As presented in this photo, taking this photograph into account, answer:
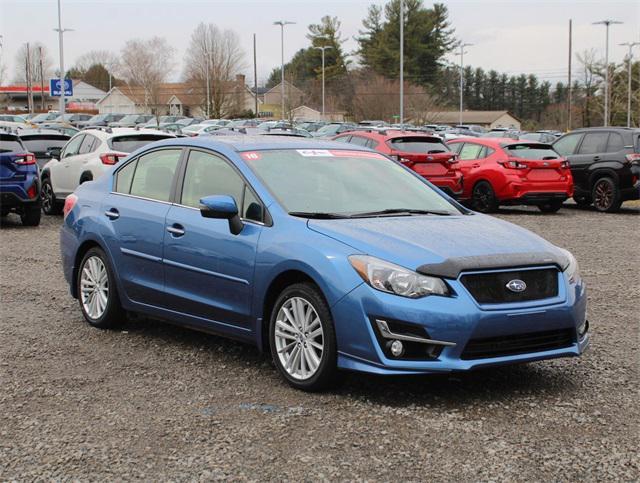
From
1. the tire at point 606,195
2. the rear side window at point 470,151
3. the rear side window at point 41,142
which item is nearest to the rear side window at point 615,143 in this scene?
the tire at point 606,195

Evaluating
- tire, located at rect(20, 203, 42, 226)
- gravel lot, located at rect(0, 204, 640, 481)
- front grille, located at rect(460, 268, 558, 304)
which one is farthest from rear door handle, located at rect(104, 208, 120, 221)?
tire, located at rect(20, 203, 42, 226)

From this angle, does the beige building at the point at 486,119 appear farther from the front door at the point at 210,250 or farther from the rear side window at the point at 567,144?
the front door at the point at 210,250

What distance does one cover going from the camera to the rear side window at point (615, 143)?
59.0 feet

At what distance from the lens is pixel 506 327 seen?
507 cm

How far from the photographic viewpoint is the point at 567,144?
1933 centimetres

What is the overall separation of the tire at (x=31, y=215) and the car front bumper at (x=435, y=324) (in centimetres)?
1112

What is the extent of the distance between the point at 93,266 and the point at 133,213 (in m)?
0.72

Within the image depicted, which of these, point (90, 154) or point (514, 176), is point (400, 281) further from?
point (514, 176)

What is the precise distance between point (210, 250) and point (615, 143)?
45.9 feet

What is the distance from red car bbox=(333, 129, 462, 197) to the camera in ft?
57.4

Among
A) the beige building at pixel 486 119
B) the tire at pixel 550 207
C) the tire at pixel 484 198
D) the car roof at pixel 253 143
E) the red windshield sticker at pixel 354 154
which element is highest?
the beige building at pixel 486 119

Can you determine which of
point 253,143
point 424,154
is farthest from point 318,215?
point 424,154

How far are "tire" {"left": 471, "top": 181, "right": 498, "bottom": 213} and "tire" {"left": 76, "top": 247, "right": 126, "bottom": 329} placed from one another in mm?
11865

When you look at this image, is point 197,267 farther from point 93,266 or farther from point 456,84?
point 456,84
